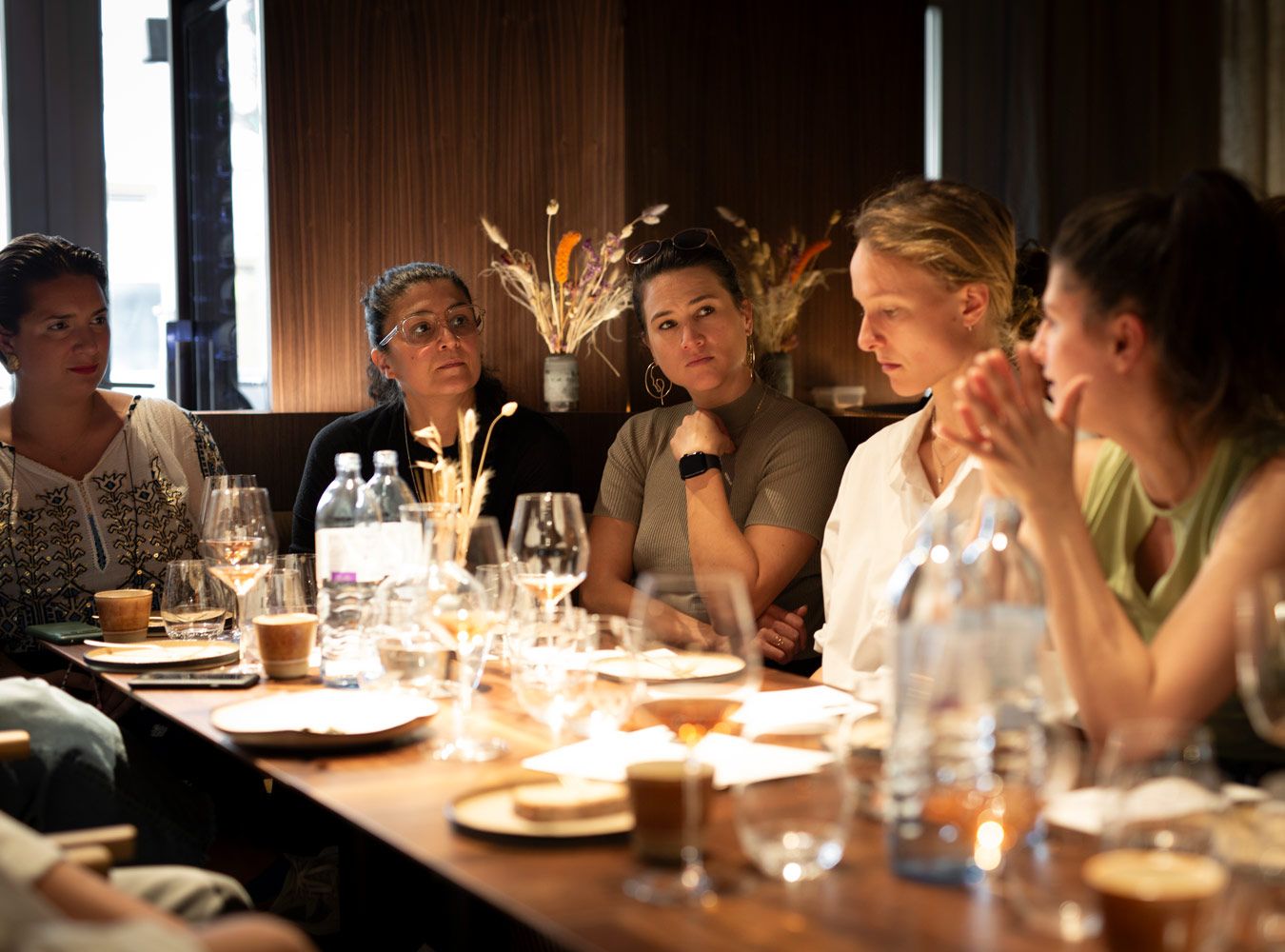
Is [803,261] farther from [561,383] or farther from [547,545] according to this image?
[547,545]

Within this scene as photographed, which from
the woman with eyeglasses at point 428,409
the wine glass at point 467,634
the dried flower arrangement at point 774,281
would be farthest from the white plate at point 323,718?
the dried flower arrangement at point 774,281

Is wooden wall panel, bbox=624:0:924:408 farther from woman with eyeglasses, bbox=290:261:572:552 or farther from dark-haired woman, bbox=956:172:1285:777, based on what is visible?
dark-haired woman, bbox=956:172:1285:777

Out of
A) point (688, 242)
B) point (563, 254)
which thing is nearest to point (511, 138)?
point (563, 254)

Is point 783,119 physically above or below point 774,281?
above

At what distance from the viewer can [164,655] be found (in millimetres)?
2176

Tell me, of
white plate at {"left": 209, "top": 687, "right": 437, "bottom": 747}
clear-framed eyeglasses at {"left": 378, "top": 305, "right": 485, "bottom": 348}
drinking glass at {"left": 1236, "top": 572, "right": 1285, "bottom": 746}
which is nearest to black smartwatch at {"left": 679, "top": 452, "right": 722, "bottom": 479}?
clear-framed eyeglasses at {"left": 378, "top": 305, "right": 485, "bottom": 348}

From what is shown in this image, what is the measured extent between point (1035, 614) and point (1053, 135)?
4516 mm

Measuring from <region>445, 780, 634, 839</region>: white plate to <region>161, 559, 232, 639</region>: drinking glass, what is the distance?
1.20 metres

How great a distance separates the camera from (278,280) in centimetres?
418

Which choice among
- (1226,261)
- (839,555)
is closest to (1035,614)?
(1226,261)

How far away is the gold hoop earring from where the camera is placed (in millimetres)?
3612

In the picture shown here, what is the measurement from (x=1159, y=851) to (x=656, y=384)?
9.29ft

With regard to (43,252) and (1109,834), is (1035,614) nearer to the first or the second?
(1109,834)

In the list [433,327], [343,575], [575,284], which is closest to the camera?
[343,575]
